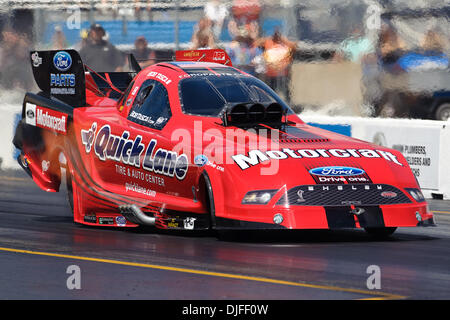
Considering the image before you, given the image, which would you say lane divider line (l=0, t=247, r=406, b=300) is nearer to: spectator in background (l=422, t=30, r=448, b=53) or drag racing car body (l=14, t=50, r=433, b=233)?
drag racing car body (l=14, t=50, r=433, b=233)

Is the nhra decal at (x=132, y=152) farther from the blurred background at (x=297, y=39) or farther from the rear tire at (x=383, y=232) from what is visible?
the blurred background at (x=297, y=39)

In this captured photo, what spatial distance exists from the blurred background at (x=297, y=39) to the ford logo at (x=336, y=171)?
9468mm

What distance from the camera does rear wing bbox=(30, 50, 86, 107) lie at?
12.2 meters

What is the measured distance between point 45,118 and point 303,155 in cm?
383

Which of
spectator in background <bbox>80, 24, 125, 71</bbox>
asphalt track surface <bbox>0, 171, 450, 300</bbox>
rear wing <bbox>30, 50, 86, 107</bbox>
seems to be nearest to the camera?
asphalt track surface <bbox>0, 171, 450, 300</bbox>

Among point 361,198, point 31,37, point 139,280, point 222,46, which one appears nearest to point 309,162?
point 361,198

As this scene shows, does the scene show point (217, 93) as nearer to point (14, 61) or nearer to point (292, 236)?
point (292, 236)

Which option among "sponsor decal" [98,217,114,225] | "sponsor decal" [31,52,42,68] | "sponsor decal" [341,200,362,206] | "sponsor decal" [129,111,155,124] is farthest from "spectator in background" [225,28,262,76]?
"sponsor decal" [341,200,362,206]

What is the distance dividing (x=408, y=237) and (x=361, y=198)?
116 centimetres

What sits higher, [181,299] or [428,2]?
[428,2]

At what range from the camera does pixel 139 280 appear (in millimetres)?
7883

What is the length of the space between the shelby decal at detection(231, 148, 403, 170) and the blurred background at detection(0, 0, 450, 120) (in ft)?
29.7

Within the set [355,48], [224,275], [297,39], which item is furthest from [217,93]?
[355,48]
